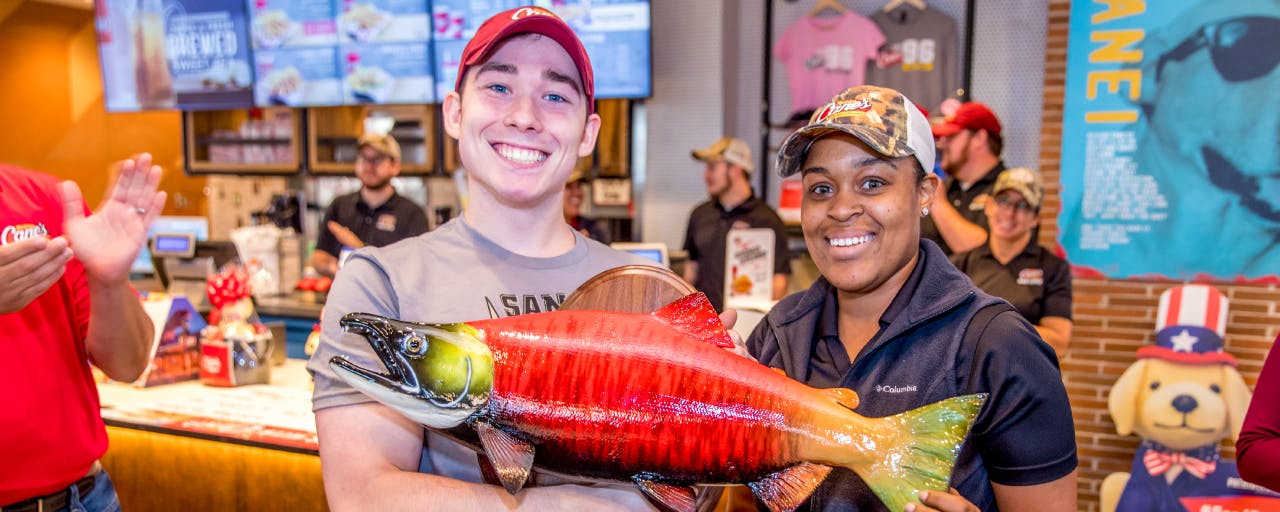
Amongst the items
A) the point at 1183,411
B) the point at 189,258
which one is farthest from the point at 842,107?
the point at 189,258

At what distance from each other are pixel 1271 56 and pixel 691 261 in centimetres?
316

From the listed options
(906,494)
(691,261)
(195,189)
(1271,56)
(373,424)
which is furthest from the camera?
(195,189)

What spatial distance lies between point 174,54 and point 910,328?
6.80 metres

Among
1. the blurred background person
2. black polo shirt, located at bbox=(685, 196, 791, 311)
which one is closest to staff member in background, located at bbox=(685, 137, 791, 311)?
black polo shirt, located at bbox=(685, 196, 791, 311)

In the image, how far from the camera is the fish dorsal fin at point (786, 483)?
0.95 meters

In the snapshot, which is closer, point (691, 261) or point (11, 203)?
point (11, 203)

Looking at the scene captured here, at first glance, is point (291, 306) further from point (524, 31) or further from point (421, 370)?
point (421, 370)

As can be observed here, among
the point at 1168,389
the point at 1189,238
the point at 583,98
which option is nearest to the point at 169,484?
the point at 583,98

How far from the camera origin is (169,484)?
2553 mm

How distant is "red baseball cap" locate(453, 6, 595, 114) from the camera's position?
1.12 metres

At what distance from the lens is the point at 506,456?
0.89m

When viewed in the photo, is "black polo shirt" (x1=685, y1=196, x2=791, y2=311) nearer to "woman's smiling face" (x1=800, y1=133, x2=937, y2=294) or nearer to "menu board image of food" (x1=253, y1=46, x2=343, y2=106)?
"menu board image of food" (x1=253, y1=46, x2=343, y2=106)

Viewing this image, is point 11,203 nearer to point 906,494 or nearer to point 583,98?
point 583,98

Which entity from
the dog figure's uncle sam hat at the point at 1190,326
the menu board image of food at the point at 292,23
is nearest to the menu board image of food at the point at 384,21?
the menu board image of food at the point at 292,23
